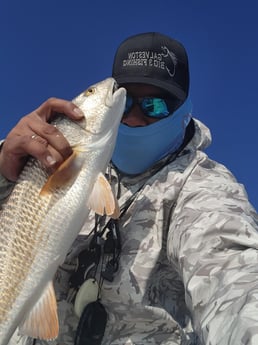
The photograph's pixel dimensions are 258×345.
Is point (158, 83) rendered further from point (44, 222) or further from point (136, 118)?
point (44, 222)

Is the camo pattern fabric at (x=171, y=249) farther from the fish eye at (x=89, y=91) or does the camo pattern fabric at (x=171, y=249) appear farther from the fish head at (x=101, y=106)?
the fish eye at (x=89, y=91)

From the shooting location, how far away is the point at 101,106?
450 cm

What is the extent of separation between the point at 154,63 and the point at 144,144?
3.12 ft

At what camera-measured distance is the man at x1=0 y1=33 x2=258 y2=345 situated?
3461 mm

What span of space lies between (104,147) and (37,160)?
0.57 m

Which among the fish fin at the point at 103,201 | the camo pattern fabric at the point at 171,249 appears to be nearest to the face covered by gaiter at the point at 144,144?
the camo pattern fabric at the point at 171,249

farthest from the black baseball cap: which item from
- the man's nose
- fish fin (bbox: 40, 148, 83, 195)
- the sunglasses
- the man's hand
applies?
fish fin (bbox: 40, 148, 83, 195)

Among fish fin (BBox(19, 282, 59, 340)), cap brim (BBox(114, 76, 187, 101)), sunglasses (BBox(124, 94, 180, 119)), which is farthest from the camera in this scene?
cap brim (BBox(114, 76, 187, 101))

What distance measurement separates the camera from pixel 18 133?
13.7 ft

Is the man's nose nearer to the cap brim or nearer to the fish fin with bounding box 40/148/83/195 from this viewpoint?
the cap brim

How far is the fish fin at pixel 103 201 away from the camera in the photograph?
13.0 feet

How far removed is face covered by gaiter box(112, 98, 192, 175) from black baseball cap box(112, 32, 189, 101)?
37 cm

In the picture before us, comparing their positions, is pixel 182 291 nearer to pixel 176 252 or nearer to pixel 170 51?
pixel 176 252

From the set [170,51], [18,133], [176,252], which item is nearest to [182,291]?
[176,252]
